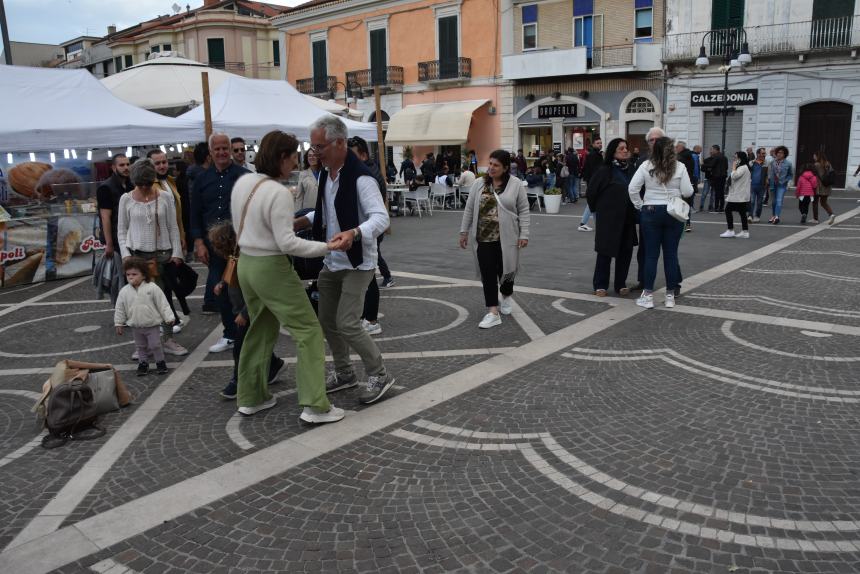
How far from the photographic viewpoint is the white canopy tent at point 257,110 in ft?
41.0

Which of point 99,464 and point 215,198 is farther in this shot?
point 215,198

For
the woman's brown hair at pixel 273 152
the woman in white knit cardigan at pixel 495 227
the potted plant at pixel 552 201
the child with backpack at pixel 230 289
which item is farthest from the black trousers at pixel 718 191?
the woman's brown hair at pixel 273 152

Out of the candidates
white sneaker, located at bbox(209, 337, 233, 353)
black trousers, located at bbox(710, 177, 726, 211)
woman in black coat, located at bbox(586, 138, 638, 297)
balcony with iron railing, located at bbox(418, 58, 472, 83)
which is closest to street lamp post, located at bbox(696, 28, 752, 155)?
black trousers, located at bbox(710, 177, 726, 211)

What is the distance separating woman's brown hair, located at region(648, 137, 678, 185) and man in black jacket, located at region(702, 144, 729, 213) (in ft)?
31.0

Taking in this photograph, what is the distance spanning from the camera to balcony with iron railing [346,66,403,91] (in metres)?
32.0

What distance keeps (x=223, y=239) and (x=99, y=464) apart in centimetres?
166

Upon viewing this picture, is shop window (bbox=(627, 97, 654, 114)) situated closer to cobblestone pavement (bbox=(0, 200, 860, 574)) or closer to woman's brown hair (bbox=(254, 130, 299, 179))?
cobblestone pavement (bbox=(0, 200, 860, 574))

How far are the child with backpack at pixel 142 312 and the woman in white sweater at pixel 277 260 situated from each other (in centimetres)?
142

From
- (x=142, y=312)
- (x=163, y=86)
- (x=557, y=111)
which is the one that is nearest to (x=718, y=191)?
(x=557, y=111)

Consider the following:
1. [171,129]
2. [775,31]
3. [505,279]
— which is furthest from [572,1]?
[505,279]

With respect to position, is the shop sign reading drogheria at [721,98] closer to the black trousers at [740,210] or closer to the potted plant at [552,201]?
the potted plant at [552,201]

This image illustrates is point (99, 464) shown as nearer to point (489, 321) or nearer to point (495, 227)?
point (489, 321)

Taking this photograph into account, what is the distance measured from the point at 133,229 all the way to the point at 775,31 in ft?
74.3

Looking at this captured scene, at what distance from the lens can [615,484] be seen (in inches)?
138
